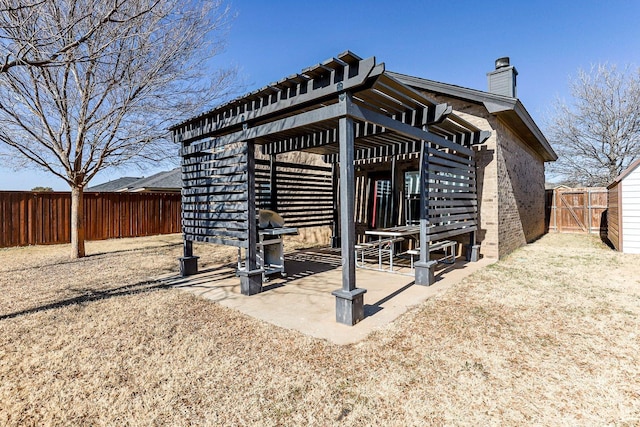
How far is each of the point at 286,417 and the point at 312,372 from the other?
523 millimetres

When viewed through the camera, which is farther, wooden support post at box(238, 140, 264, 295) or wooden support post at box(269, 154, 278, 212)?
wooden support post at box(269, 154, 278, 212)

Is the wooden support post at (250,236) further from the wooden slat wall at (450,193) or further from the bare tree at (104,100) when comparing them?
the bare tree at (104,100)

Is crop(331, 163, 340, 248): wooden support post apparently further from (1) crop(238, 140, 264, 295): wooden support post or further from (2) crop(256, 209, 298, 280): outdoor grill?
(1) crop(238, 140, 264, 295): wooden support post

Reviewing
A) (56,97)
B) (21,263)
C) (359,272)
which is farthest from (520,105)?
(21,263)

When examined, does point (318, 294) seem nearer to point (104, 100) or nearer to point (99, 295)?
point (99, 295)

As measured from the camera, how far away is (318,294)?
4.47m

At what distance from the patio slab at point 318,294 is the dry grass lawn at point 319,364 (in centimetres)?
24

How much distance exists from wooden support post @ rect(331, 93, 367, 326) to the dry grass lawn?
381 millimetres

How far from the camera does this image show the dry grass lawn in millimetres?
1961

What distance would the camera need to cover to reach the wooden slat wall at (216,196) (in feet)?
15.0

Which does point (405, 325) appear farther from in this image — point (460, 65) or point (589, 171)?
point (589, 171)

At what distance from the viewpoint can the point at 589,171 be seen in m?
19.9

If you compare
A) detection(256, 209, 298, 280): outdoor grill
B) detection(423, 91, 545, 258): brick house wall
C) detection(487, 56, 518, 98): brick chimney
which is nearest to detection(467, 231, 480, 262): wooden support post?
detection(423, 91, 545, 258): brick house wall

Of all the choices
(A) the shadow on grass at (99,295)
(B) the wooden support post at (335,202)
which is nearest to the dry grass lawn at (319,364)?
(A) the shadow on grass at (99,295)
